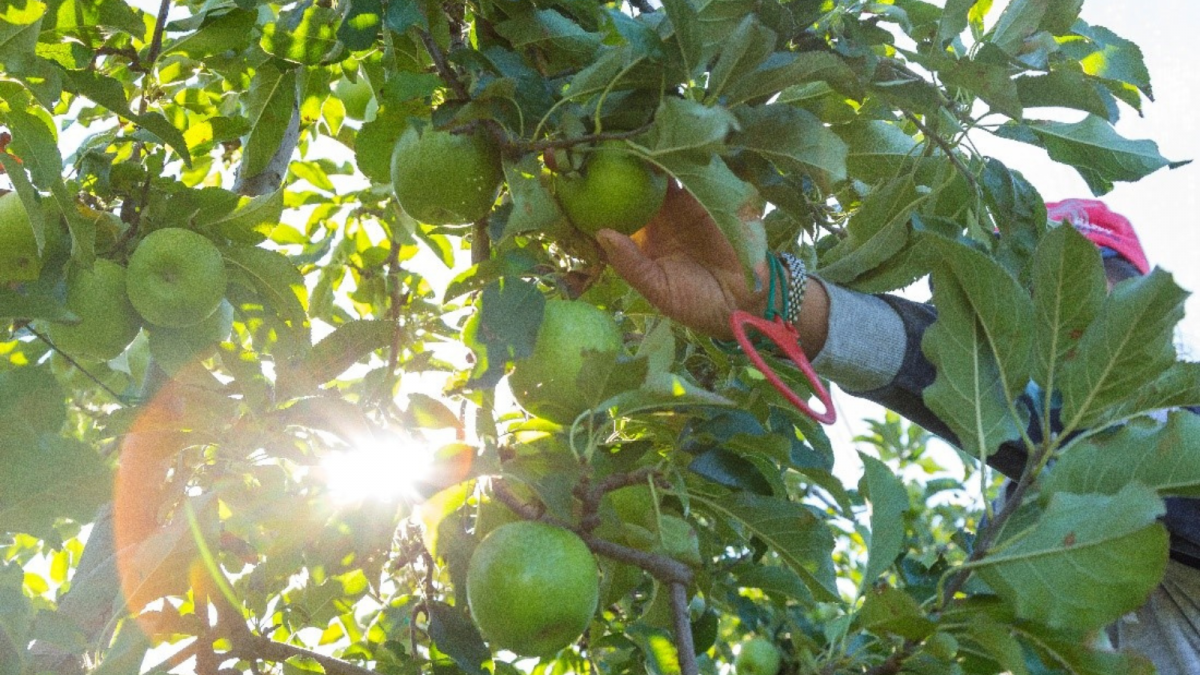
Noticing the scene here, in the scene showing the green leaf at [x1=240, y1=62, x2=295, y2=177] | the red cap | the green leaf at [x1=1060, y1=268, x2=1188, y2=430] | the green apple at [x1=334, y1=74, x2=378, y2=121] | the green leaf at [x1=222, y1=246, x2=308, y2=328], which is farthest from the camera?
the red cap

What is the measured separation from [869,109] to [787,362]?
0.40m

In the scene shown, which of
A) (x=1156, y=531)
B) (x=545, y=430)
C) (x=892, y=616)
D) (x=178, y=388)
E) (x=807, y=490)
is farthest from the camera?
(x=807, y=490)

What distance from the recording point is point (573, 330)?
127 cm

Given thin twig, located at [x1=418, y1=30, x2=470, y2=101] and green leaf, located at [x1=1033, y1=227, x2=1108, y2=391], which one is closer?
green leaf, located at [x1=1033, y1=227, x2=1108, y2=391]

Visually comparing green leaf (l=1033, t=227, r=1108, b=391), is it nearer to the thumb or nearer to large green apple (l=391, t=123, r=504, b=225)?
the thumb

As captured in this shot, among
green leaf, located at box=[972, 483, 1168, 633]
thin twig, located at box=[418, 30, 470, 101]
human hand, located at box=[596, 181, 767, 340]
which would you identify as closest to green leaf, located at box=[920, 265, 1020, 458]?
green leaf, located at box=[972, 483, 1168, 633]

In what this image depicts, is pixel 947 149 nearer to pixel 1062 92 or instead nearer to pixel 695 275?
pixel 1062 92

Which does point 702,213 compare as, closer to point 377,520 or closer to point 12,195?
point 377,520

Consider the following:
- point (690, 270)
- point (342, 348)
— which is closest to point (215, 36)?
point (342, 348)

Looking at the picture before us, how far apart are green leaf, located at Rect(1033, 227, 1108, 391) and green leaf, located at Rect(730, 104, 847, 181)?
0.76ft

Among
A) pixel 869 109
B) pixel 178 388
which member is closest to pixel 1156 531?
pixel 869 109

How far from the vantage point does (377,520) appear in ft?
3.73

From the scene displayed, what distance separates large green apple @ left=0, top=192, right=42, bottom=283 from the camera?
138 cm

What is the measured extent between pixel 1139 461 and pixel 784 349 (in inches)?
16.4
